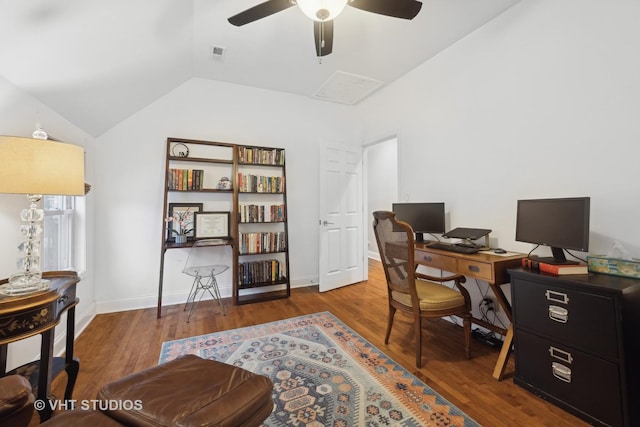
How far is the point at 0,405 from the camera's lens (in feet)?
2.52

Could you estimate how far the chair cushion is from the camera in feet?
6.46

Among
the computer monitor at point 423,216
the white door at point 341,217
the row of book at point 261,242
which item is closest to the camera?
the computer monitor at point 423,216

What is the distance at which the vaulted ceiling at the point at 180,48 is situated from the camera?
5.12 feet

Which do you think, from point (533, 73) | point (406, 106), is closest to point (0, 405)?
point (533, 73)

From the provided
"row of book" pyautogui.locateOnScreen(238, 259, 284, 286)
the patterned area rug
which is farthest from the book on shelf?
the patterned area rug

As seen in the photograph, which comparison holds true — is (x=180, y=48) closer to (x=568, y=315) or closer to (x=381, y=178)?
(x=568, y=315)

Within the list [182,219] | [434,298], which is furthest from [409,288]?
[182,219]

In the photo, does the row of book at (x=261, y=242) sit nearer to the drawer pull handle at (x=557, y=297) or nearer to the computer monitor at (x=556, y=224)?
the computer monitor at (x=556, y=224)

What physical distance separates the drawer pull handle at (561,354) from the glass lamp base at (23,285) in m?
2.72

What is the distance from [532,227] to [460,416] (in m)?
1.33

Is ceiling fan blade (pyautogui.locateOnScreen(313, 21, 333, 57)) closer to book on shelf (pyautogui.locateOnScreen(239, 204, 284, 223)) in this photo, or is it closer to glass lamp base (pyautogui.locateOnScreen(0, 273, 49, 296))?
book on shelf (pyautogui.locateOnScreen(239, 204, 284, 223))

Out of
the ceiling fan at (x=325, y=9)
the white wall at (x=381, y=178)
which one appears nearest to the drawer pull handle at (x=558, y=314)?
the ceiling fan at (x=325, y=9)

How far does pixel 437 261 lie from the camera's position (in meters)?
2.24

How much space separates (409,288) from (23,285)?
2224mm
